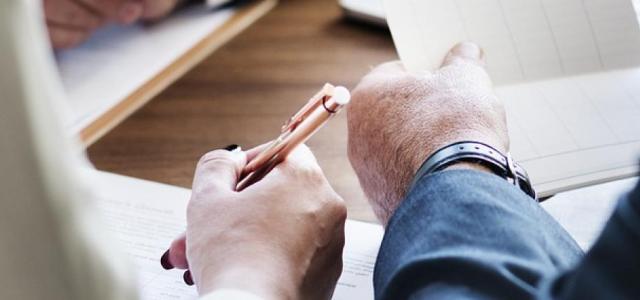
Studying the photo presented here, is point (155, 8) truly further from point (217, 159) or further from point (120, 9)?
point (217, 159)

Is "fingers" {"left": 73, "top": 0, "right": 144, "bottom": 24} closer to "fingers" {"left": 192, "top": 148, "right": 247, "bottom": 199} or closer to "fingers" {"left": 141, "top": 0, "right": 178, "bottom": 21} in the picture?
"fingers" {"left": 141, "top": 0, "right": 178, "bottom": 21}

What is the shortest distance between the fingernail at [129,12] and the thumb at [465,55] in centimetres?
49

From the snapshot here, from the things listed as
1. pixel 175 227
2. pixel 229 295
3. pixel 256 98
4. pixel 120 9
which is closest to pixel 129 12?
pixel 120 9

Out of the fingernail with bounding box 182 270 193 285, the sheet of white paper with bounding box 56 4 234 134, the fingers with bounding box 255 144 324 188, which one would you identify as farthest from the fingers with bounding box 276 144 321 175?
the sheet of white paper with bounding box 56 4 234 134

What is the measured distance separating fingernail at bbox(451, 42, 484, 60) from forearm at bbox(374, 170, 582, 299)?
0.21 meters

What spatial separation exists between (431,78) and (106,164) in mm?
348

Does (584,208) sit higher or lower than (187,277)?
lower

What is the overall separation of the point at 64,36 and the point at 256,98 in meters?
0.27

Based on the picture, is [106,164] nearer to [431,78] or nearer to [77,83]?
[77,83]

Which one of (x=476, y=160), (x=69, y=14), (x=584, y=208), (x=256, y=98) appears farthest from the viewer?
(x=69, y=14)

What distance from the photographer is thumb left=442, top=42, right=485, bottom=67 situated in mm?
752

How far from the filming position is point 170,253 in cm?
64

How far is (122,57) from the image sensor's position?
1.05m

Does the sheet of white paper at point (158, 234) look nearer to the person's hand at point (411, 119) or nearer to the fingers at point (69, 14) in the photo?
the person's hand at point (411, 119)
